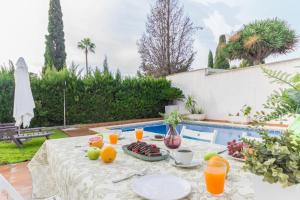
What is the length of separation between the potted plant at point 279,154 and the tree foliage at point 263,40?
15.5 metres

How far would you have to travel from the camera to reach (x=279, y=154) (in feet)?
2.62

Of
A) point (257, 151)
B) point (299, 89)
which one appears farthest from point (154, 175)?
point (299, 89)

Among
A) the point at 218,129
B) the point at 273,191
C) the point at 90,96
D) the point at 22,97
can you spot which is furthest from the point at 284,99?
the point at 90,96

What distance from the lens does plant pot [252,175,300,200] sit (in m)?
0.81

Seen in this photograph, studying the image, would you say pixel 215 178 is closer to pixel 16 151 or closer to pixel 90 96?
pixel 16 151

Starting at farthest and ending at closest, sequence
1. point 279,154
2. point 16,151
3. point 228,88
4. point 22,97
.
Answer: point 228,88 → point 22,97 → point 16,151 → point 279,154

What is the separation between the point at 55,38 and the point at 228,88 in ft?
43.9

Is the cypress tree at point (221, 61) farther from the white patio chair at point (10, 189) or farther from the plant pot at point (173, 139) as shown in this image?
the white patio chair at point (10, 189)

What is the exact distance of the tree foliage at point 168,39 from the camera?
16.2 meters

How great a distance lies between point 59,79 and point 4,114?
93.2 inches

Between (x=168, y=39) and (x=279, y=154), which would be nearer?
(x=279, y=154)

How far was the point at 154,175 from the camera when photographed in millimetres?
1384

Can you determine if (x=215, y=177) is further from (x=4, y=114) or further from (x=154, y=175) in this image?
(x=4, y=114)

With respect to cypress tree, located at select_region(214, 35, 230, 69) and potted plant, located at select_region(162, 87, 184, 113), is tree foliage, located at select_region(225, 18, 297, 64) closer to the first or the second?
cypress tree, located at select_region(214, 35, 230, 69)
